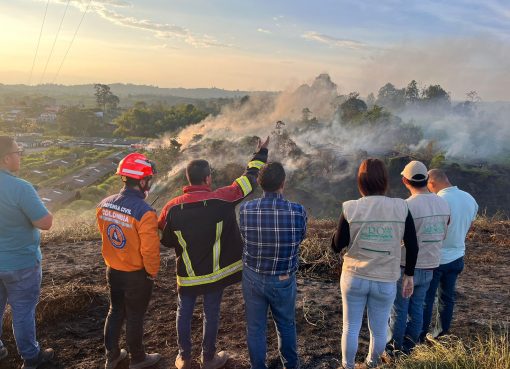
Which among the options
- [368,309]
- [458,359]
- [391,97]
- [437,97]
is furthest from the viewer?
[391,97]

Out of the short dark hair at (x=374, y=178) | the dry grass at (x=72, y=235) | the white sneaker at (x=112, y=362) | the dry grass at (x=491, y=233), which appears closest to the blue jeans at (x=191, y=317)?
the white sneaker at (x=112, y=362)

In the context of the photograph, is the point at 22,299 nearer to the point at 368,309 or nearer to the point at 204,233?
the point at 204,233

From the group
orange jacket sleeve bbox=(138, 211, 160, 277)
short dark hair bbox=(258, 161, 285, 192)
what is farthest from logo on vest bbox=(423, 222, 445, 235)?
orange jacket sleeve bbox=(138, 211, 160, 277)

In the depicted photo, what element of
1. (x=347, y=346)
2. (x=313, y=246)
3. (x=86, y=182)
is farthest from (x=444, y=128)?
(x=347, y=346)

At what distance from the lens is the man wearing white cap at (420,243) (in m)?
3.39

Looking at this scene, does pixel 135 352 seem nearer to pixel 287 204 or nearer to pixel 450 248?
pixel 287 204

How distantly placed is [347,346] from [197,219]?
5.29ft

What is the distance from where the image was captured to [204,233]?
3232mm

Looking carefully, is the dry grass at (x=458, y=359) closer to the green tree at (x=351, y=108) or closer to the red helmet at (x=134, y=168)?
the red helmet at (x=134, y=168)

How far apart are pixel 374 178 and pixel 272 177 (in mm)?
775

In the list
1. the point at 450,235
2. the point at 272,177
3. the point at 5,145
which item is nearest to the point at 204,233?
the point at 272,177

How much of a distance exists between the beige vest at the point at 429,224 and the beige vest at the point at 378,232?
0.37 m

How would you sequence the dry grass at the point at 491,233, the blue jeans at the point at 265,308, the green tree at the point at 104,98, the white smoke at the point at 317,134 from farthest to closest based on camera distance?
the green tree at the point at 104,98, the white smoke at the point at 317,134, the dry grass at the point at 491,233, the blue jeans at the point at 265,308

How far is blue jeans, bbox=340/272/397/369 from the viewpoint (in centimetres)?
307
